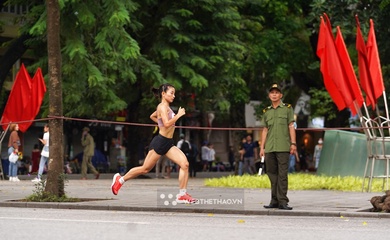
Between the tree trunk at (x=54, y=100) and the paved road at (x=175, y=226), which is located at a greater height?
the tree trunk at (x=54, y=100)

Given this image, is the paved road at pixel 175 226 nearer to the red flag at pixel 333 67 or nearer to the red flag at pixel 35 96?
the red flag at pixel 333 67

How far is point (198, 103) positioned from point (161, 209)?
72.4 ft

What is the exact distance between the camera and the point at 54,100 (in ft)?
65.1

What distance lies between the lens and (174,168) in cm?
5775

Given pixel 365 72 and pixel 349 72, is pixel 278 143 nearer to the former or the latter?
pixel 365 72

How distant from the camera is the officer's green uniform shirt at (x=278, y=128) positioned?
17922mm

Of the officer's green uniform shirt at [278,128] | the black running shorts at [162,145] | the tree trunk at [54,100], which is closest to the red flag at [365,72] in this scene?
the officer's green uniform shirt at [278,128]

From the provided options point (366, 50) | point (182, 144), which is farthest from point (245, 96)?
point (366, 50)

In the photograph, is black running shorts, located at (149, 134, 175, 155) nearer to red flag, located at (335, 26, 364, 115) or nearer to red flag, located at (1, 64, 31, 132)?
red flag, located at (335, 26, 364, 115)

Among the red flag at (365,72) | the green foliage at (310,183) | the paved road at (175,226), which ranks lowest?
the paved road at (175,226)

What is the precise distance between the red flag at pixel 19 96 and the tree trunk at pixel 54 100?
14.5 m

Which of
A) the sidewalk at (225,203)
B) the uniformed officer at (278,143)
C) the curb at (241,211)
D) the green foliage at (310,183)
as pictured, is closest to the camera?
the curb at (241,211)

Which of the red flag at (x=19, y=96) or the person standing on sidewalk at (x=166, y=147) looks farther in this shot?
the red flag at (x=19, y=96)

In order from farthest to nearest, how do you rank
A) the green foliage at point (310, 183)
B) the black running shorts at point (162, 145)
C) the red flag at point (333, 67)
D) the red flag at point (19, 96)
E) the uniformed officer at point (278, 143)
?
the red flag at point (19, 96), the green foliage at point (310, 183), the red flag at point (333, 67), the black running shorts at point (162, 145), the uniformed officer at point (278, 143)
